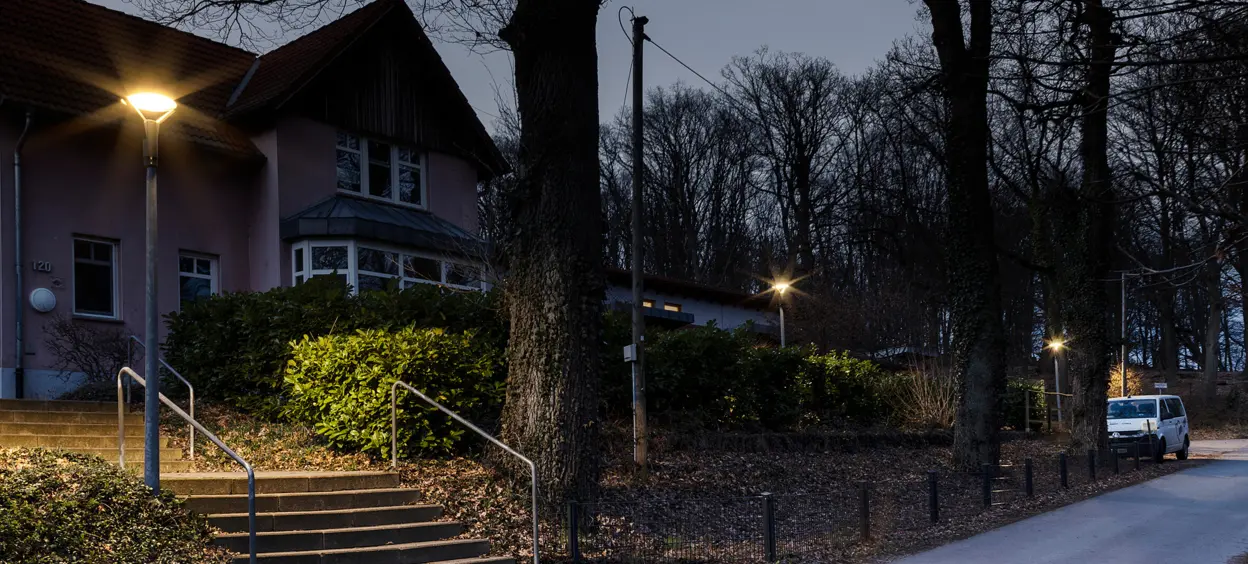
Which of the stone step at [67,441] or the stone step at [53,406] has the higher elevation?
the stone step at [53,406]

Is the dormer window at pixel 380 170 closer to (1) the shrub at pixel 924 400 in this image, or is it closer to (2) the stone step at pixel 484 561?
(1) the shrub at pixel 924 400

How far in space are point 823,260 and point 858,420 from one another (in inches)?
971

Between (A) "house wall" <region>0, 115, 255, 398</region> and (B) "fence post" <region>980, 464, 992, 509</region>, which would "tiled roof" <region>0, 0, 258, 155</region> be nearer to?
(A) "house wall" <region>0, 115, 255, 398</region>

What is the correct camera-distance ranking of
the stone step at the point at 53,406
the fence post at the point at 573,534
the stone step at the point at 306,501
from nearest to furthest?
Result: the stone step at the point at 306,501
the fence post at the point at 573,534
the stone step at the point at 53,406

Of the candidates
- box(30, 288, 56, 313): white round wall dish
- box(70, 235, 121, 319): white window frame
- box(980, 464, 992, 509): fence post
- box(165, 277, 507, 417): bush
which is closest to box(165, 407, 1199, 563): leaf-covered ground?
box(980, 464, 992, 509): fence post

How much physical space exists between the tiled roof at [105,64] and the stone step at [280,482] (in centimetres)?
1050

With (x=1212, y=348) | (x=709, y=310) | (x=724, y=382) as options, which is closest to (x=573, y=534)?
(x=724, y=382)

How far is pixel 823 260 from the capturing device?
49219mm

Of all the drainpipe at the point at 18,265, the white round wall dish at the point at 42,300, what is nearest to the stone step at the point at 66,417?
the drainpipe at the point at 18,265

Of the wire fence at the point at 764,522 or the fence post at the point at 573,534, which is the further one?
the wire fence at the point at 764,522

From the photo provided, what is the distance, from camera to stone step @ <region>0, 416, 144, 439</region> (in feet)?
41.1

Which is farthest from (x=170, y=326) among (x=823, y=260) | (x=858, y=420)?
(x=823, y=260)

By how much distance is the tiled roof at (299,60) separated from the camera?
22609 mm

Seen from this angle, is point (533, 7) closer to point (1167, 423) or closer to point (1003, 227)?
point (1167, 423)
